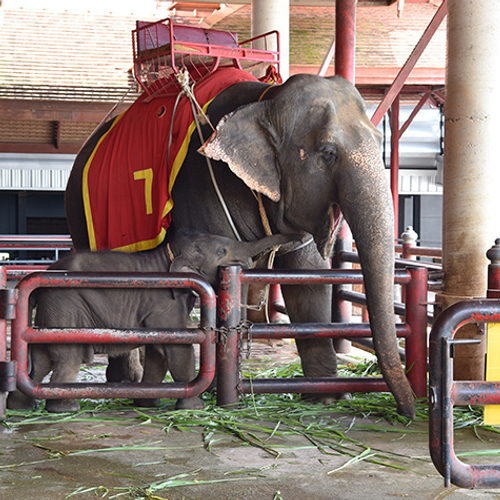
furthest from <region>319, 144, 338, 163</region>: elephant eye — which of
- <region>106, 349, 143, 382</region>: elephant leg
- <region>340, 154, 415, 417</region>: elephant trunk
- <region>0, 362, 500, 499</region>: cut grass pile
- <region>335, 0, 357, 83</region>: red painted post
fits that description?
<region>335, 0, 357, 83</region>: red painted post

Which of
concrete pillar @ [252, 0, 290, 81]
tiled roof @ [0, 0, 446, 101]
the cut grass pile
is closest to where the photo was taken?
the cut grass pile

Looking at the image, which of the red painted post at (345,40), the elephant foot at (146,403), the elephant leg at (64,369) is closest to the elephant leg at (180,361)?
the elephant foot at (146,403)

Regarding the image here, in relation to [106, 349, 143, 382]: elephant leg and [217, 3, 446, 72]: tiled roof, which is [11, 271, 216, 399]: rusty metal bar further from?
[217, 3, 446, 72]: tiled roof

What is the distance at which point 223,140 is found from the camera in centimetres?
362

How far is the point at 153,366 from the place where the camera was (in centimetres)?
384

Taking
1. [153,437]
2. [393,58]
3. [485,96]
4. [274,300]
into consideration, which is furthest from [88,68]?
[153,437]

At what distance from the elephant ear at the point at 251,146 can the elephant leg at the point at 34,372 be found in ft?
4.42

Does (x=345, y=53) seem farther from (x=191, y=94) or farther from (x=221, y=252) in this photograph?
(x=221, y=252)

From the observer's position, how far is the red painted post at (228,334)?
364 cm

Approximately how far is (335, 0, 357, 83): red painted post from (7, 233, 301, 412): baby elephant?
8.38 feet

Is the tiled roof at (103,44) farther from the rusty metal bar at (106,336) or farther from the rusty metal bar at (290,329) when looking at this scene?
the rusty metal bar at (106,336)

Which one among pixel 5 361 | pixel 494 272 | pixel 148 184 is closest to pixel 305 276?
pixel 494 272

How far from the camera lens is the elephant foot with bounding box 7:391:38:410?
3.69 meters

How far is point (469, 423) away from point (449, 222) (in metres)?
1.34
